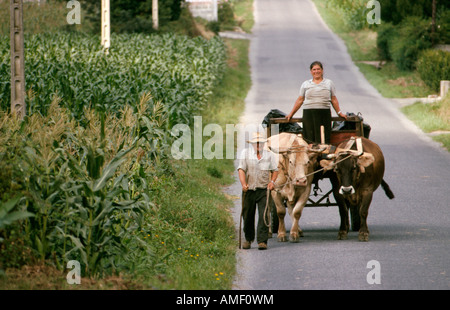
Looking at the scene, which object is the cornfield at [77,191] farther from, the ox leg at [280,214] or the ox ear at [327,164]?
the ox ear at [327,164]

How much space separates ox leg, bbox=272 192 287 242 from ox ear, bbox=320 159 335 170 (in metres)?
0.85

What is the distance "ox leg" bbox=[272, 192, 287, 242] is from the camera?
13584 mm

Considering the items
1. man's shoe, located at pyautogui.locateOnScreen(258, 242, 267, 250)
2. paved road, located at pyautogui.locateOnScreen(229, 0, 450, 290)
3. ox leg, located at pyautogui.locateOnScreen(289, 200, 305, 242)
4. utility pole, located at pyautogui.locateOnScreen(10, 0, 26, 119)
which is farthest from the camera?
utility pole, located at pyautogui.locateOnScreen(10, 0, 26, 119)

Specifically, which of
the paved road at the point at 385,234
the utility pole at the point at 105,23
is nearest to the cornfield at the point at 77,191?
the paved road at the point at 385,234

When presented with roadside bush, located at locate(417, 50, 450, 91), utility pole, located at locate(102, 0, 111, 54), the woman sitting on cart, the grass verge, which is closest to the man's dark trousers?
the woman sitting on cart

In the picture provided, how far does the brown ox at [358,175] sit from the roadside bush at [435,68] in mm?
25101

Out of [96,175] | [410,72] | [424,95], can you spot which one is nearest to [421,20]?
[410,72]

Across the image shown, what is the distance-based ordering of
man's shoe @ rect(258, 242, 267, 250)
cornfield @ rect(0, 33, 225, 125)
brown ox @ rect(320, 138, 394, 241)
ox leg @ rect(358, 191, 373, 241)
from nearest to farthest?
man's shoe @ rect(258, 242, 267, 250) → brown ox @ rect(320, 138, 394, 241) → ox leg @ rect(358, 191, 373, 241) → cornfield @ rect(0, 33, 225, 125)

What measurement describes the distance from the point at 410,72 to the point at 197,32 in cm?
1785

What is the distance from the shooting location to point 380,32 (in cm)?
5334

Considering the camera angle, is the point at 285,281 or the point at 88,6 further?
the point at 88,6

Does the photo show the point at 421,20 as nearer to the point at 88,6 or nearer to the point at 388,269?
the point at 88,6

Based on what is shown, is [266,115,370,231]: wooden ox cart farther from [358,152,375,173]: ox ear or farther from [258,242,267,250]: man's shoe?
[258,242,267,250]: man's shoe

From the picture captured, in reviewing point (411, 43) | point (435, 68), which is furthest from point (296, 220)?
point (411, 43)
